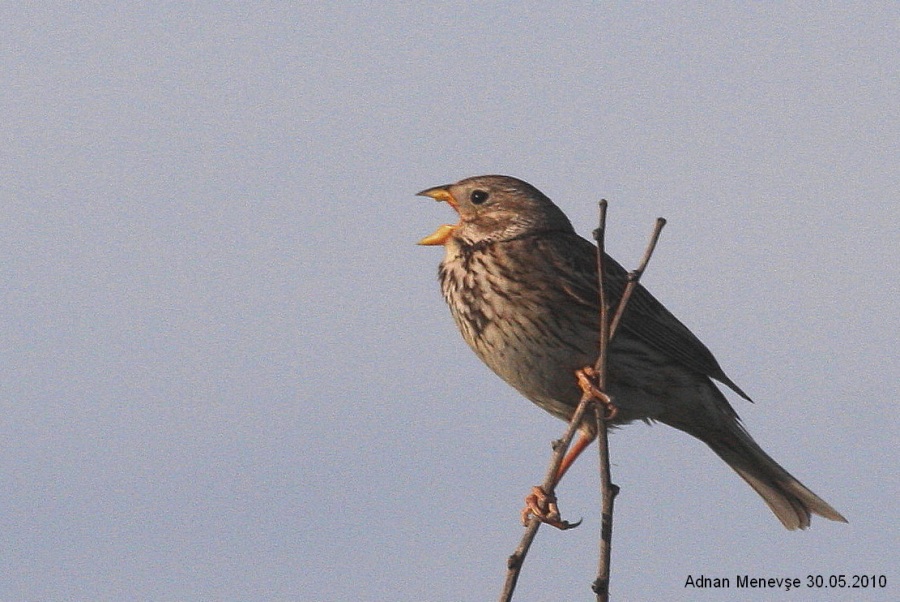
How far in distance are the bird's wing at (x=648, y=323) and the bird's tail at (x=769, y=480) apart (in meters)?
0.42

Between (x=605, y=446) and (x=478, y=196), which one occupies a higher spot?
(x=478, y=196)

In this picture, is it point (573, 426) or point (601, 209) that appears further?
point (573, 426)

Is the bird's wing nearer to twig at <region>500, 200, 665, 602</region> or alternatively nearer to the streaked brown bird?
the streaked brown bird

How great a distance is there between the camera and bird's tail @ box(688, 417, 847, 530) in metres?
9.09

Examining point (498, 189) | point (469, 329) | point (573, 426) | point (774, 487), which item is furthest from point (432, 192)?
point (573, 426)

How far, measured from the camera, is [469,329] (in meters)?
8.48

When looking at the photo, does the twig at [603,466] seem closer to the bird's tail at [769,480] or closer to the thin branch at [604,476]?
the thin branch at [604,476]

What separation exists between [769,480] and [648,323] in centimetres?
128

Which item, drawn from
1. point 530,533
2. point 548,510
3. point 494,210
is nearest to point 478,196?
point 494,210

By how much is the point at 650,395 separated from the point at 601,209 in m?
3.67

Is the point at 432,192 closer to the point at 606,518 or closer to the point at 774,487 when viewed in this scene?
the point at 774,487

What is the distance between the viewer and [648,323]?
29.1ft

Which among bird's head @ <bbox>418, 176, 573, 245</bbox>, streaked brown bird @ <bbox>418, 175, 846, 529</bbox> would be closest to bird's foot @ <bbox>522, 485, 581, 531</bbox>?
streaked brown bird @ <bbox>418, 175, 846, 529</bbox>

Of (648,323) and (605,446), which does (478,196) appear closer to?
(648,323)
